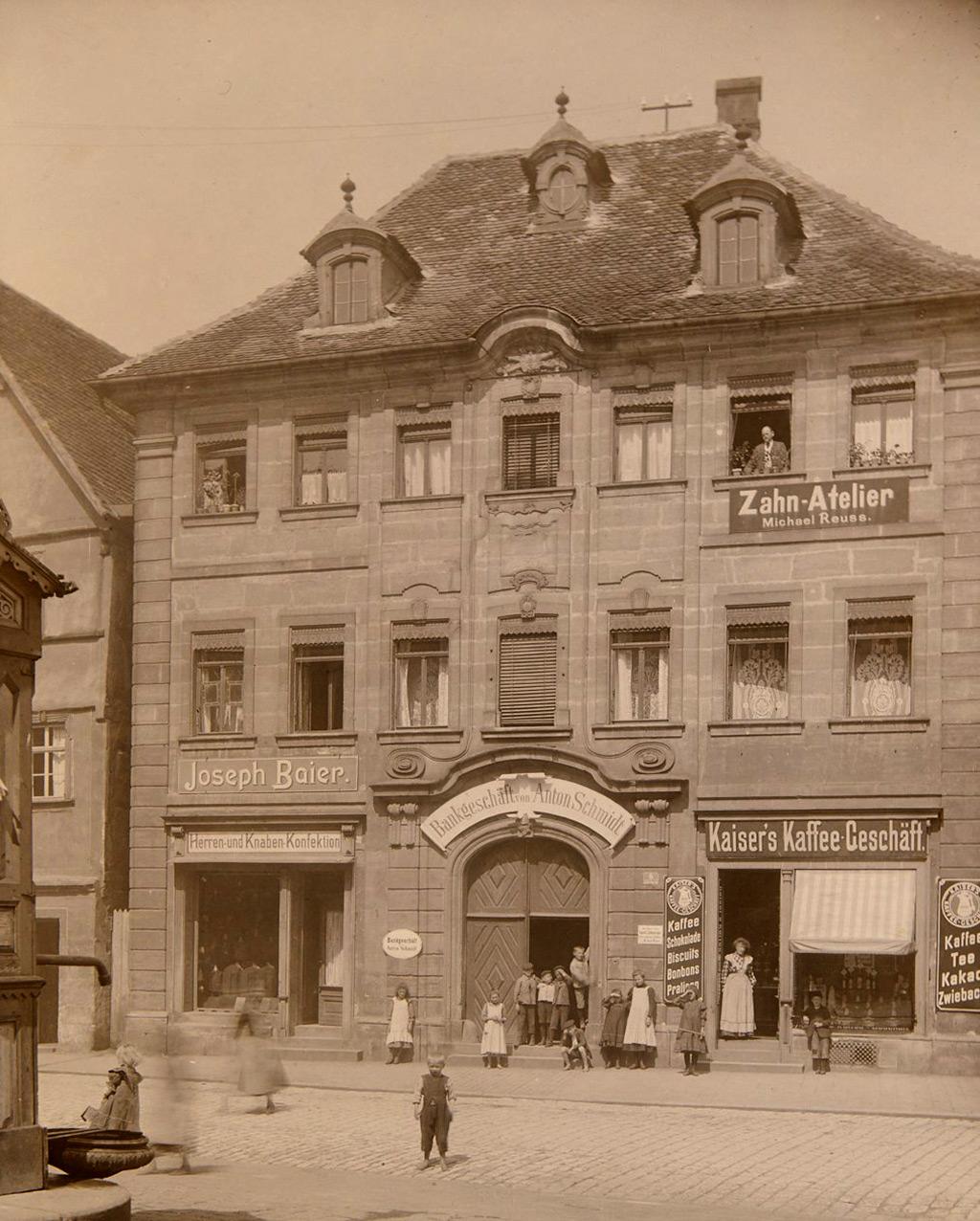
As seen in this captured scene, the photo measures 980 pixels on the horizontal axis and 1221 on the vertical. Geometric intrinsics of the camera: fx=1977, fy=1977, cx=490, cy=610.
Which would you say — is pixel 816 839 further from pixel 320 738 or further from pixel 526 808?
pixel 320 738

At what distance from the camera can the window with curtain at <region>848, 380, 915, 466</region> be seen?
28.8 m

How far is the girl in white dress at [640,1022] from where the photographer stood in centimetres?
2841

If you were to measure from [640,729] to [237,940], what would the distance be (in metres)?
7.54

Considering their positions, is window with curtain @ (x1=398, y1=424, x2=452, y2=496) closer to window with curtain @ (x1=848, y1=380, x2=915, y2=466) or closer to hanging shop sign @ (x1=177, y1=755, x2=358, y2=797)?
hanging shop sign @ (x1=177, y1=755, x2=358, y2=797)

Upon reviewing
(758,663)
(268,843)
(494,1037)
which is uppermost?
(758,663)

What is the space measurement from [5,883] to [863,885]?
57.2 ft

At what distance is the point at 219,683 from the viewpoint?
1267 inches

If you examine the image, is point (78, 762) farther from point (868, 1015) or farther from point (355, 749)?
point (868, 1015)

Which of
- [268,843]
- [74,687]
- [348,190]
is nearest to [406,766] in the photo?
[268,843]

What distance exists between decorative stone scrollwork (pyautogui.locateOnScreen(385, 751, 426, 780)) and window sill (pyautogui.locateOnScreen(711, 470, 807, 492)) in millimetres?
6192

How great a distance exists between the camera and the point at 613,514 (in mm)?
30016

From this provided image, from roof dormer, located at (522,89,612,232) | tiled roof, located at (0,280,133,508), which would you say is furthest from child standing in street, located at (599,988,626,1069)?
roof dormer, located at (522,89,612,232)

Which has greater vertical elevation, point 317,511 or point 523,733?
point 317,511

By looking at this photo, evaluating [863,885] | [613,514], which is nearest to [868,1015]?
[863,885]
